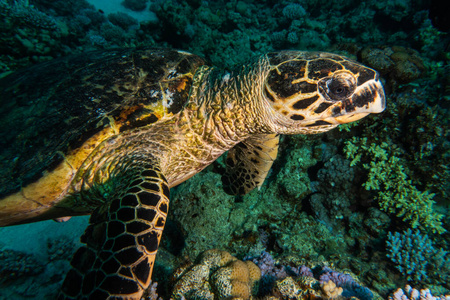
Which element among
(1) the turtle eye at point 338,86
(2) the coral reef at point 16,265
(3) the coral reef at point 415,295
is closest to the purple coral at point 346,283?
(3) the coral reef at point 415,295

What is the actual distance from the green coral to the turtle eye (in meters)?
2.26

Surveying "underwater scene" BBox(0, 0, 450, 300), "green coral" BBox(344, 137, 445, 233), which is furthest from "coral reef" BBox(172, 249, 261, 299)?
"green coral" BBox(344, 137, 445, 233)

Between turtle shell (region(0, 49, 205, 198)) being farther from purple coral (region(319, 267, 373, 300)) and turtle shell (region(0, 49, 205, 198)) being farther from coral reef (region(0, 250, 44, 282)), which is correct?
purple coral (region(319, 267, 373, 300))

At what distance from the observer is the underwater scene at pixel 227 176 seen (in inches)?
61.4

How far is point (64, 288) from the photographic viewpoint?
115 cm

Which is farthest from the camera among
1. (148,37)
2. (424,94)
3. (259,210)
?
(148,37)

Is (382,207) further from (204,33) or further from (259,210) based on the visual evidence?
(204,33)

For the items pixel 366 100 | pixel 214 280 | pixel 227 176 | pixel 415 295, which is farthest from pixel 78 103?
pixel 415 295

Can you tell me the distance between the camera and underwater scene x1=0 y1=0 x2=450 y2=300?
1.56m

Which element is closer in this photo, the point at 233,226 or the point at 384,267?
the point at 384,267

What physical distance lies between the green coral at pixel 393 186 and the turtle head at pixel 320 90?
216cm

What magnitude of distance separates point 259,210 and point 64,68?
10.8 feet

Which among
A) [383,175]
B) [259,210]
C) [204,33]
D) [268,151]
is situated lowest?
[259,210]

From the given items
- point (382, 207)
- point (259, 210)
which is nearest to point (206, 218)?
point (259, 210)
